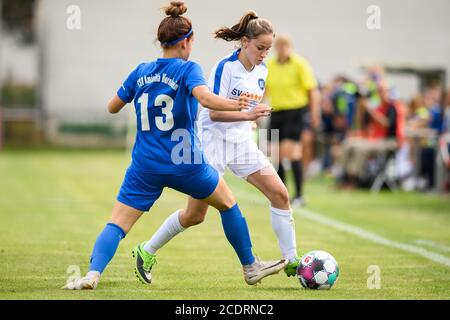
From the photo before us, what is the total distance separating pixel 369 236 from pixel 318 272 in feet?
13.0

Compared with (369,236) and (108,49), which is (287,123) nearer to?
(369,236)

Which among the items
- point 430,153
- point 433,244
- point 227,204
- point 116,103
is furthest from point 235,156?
point 430,153

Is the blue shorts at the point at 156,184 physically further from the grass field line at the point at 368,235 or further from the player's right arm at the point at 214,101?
the grass field line at the point at 368,235

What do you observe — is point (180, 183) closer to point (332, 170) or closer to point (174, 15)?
point (174, 15)

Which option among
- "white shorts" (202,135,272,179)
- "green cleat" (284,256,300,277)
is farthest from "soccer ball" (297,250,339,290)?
"white shorts" (202,135,272,179)

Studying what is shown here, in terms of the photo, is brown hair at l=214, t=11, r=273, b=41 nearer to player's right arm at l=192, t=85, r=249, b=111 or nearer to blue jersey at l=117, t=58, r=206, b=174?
blue jersey at l=117, t=58, r=206, b=174

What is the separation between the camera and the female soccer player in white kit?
26.2 feet

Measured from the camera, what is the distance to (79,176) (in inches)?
811

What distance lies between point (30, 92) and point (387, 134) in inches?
586

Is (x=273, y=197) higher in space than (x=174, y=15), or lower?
lower

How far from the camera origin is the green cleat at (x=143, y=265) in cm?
770

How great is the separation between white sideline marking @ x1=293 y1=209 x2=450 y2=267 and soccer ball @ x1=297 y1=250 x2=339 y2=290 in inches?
72.4

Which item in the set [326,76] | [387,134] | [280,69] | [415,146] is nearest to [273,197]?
[280,69]

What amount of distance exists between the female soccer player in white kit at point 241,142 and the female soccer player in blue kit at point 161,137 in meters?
0.65
